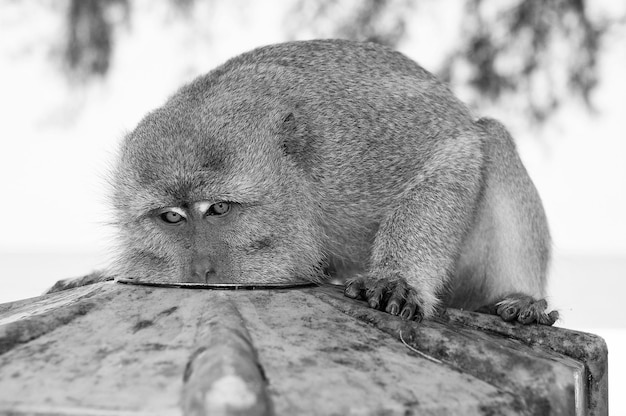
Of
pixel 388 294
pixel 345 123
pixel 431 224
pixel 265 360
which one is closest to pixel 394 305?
pixel 388 294

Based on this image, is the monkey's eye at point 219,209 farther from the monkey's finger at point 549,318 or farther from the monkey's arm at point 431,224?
the monkey's finger at point 549,318

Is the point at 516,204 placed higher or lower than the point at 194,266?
higher

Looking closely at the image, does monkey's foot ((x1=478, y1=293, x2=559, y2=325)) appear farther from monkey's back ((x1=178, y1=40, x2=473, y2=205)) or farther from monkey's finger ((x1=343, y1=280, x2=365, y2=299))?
monkey's back ((x1=178, y1=40, x2=473, y2=205))

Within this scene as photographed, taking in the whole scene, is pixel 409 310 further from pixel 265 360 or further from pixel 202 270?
pixel 265 360

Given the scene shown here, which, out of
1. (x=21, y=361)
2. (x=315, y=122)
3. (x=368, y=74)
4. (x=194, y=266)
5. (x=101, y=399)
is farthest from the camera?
(x=368, y=74)

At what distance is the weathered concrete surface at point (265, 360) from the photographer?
4.15ft

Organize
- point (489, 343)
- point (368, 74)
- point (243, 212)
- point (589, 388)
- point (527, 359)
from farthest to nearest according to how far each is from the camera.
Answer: point (368, 74) → point (243, 212) → point (589, 388) → point (489, 343) → point (527, 359)

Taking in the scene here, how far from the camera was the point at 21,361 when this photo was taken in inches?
55.8

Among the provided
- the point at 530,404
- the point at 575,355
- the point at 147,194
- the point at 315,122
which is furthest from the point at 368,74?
the point at 530,404

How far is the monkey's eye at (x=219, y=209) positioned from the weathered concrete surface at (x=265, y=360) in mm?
929

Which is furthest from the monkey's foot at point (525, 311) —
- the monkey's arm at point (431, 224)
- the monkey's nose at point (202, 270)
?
the monkey's nose at point (202, 270)

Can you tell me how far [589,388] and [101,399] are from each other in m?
1.24

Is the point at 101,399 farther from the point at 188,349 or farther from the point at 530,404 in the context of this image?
the point at 530,404

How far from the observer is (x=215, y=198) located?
9.51ft
